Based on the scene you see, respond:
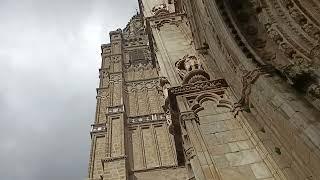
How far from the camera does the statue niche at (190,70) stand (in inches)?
320

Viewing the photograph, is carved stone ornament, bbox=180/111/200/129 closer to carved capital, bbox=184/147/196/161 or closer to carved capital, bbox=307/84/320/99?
carved capital, bbox=184/147/196/161

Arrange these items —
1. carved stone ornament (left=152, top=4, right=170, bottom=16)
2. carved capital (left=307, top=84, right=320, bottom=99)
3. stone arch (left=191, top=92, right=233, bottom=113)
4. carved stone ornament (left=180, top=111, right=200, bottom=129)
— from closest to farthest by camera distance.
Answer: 1. carved capital (left=307, top=84, right=320, bottom=99)
2. carved stone ornament (left=180, top=111, right=200, bottom=129)
3. stone arch (left=191, top=92, right=233, bottom=113)
4. carved stone ornament (left=152, top=4, right=170, bottom=16)

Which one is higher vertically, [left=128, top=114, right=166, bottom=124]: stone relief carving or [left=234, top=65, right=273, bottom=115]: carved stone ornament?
[left=128, top=114, right=166, bottom=124]: stone relief carving

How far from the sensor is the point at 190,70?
853 centimetres

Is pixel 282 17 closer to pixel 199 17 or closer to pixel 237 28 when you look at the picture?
pixel 237 28

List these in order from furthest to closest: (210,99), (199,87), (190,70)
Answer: (190,70), (199,87), (210,99)

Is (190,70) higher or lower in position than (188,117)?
higher

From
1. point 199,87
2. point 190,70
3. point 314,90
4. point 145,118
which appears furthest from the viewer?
point 145,118

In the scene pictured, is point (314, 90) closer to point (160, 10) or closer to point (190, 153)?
point (190, 153)

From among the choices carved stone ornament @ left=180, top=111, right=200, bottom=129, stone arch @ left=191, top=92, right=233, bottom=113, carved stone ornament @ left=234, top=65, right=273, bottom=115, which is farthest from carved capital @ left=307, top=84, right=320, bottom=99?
carved stone ornament @ left=180, top=111, right=200, bottom=129

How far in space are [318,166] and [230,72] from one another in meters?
2.85

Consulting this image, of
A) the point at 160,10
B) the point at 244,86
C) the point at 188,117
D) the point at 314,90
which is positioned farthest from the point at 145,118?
the point at 314,90

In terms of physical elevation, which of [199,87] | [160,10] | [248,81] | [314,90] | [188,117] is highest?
[160,10]

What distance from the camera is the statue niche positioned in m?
8.12
